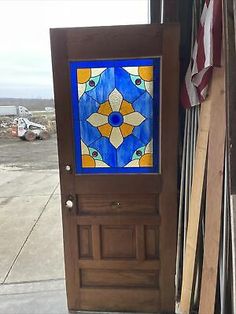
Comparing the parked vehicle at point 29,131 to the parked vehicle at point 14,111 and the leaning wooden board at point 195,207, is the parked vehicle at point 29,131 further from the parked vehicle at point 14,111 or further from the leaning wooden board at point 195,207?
the leaning wooden board at point 195,207

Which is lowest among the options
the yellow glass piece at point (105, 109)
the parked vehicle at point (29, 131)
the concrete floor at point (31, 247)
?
the concrete floor at point (31, 247)

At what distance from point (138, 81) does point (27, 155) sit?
10.3 metres

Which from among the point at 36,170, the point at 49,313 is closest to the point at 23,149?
the point at 36,170

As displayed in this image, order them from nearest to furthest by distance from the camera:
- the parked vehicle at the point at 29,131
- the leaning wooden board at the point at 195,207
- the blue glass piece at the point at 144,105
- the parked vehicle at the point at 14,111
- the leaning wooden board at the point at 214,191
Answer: the leaning wooden board at the point at 214,191 → the leaning wooden board at the point at 195,207 → the blue glass piece at the point at 144,105 → the parked vehicle at the point at 29,131 → the parked vehicle at the point at 14,111

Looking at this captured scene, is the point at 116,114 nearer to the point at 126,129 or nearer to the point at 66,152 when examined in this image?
the point at 126,129

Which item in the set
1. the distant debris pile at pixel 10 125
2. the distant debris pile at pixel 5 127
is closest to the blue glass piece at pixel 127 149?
the distant debris pile at pixel 10 125

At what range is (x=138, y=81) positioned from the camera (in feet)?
6.60

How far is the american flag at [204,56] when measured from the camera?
1566mm

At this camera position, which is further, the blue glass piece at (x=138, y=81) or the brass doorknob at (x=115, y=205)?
the brass doorknob at (x=115, y=205)

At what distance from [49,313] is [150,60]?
6.18 ft

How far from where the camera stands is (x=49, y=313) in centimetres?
234

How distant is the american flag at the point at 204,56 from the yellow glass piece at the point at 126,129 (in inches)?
15.2

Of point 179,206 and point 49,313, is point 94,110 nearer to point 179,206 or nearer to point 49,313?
point 179,206

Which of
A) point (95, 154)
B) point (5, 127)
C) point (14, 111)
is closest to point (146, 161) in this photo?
point (95, 154)
